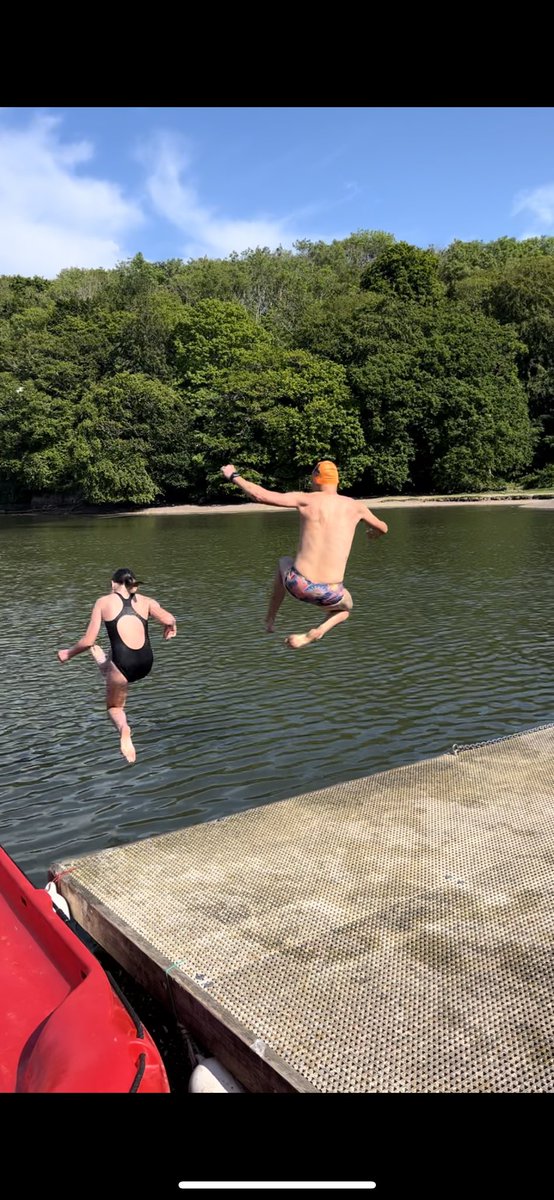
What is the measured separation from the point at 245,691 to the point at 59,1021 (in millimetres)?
12653

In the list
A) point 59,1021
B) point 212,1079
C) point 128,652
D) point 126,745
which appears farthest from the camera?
point 126,745

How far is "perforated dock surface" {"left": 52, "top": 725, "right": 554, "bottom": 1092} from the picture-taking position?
6.05m

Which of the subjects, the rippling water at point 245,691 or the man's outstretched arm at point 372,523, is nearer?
the man's outstretched arm at point 372,523

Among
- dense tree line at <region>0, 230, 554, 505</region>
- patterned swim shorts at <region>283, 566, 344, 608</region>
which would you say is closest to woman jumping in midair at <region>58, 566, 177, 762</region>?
patterned swim shorts at <region>283, 566, 344, 608</region>

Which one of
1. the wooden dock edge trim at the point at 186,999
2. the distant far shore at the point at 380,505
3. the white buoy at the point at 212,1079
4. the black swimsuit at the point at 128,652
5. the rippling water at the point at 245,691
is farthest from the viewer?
the distant far shore at the point at 380,505

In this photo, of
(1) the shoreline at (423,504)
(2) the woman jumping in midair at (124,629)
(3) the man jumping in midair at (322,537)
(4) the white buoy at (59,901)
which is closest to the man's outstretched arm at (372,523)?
(3) the man jumping in midair at (322,537)

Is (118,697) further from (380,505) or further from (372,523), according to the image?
(380,505)

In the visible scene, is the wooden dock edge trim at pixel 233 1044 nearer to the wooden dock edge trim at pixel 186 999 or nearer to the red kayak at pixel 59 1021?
the wooden dock edge trim at pixel 186 999

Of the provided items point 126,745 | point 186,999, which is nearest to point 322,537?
point 126,745

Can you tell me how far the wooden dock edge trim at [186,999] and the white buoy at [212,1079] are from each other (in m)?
0.08

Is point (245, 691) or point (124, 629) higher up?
point (124, 629)

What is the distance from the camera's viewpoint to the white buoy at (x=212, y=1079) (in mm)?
6461

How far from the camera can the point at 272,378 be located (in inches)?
1302

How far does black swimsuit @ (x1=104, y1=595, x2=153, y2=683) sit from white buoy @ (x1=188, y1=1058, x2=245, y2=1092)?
3.18m
